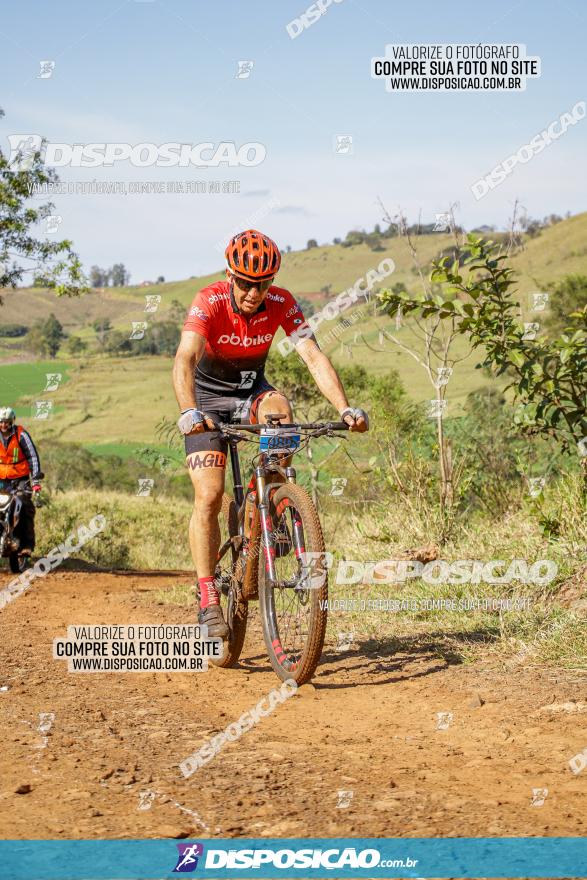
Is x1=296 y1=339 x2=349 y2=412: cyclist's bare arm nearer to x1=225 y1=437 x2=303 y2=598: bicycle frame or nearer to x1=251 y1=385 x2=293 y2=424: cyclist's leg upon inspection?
x1=251 y1=385 x2=293 y2=424: cyclist's leg

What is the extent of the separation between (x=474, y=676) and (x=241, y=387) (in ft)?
8.33

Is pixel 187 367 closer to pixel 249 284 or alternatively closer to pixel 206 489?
pixel 249 284

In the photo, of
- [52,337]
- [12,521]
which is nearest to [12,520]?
[12,521]

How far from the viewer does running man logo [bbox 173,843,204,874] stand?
11.3 feet

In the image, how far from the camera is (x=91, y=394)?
7850cm

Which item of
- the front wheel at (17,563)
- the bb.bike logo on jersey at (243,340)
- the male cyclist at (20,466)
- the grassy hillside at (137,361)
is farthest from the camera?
the grassy hillside at (137,361)

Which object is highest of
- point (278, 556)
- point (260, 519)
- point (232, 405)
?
point (232, 405)

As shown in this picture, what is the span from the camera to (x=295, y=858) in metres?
3.50

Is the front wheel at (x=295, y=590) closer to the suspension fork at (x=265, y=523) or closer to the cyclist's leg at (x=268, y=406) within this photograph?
the suspension fork at (x=265, y=523)

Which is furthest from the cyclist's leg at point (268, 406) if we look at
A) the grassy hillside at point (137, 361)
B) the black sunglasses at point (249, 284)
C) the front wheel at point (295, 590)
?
the grassy hillside at point (137, 361)

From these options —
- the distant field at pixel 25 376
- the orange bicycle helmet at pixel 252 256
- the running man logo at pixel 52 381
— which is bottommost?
the orange bicycle helmet at pixel 252 256

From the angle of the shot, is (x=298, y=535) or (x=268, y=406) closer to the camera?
(x=298, y=535)

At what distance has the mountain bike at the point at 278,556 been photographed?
227 inches

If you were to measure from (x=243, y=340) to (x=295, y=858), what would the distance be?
3.93m
